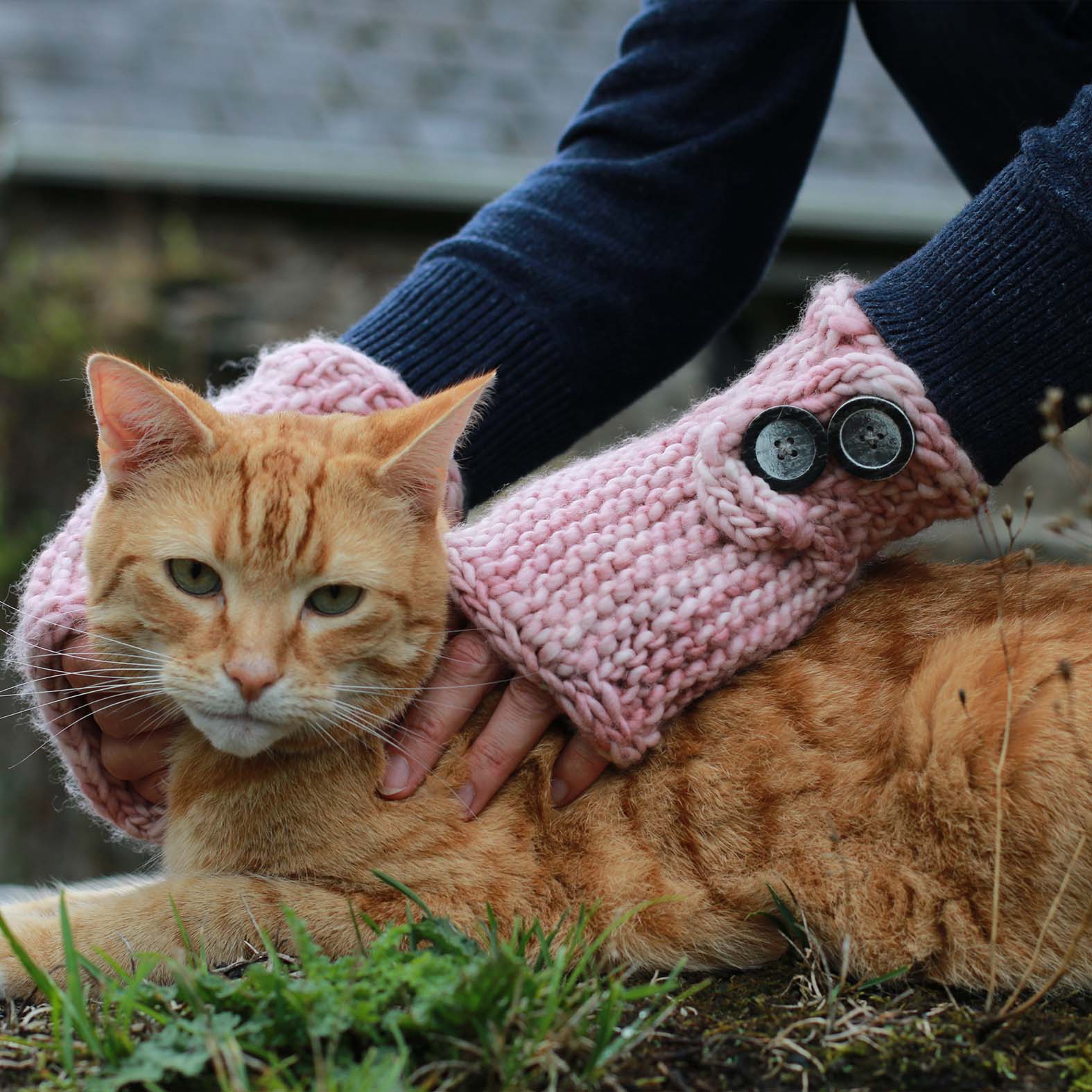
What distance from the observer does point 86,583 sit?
7.12 ft

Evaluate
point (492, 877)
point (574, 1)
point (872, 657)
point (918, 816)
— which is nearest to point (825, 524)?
point (872, 657)

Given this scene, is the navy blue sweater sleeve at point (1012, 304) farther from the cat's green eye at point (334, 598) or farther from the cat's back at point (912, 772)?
the cat's green eye at point (334, 598)

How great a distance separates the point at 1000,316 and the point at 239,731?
1522mm

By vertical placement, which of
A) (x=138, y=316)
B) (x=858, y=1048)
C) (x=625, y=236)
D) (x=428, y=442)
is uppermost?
(x=138, y=316)

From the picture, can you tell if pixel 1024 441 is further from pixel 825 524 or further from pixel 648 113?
pixel 648 113

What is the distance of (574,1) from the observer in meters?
7.14

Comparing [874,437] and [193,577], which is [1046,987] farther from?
[193,577]

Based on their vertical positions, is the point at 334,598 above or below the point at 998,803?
above

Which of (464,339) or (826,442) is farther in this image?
(464,339)

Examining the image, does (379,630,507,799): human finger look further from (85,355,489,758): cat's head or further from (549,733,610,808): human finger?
(549,733,610,808): human finger

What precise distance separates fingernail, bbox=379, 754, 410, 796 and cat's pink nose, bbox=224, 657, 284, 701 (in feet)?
1.11

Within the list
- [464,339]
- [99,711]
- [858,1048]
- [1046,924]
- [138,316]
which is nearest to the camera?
[858,1048]

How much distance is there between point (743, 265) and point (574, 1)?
5.09m

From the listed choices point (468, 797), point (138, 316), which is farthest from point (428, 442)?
point (138, 316)
